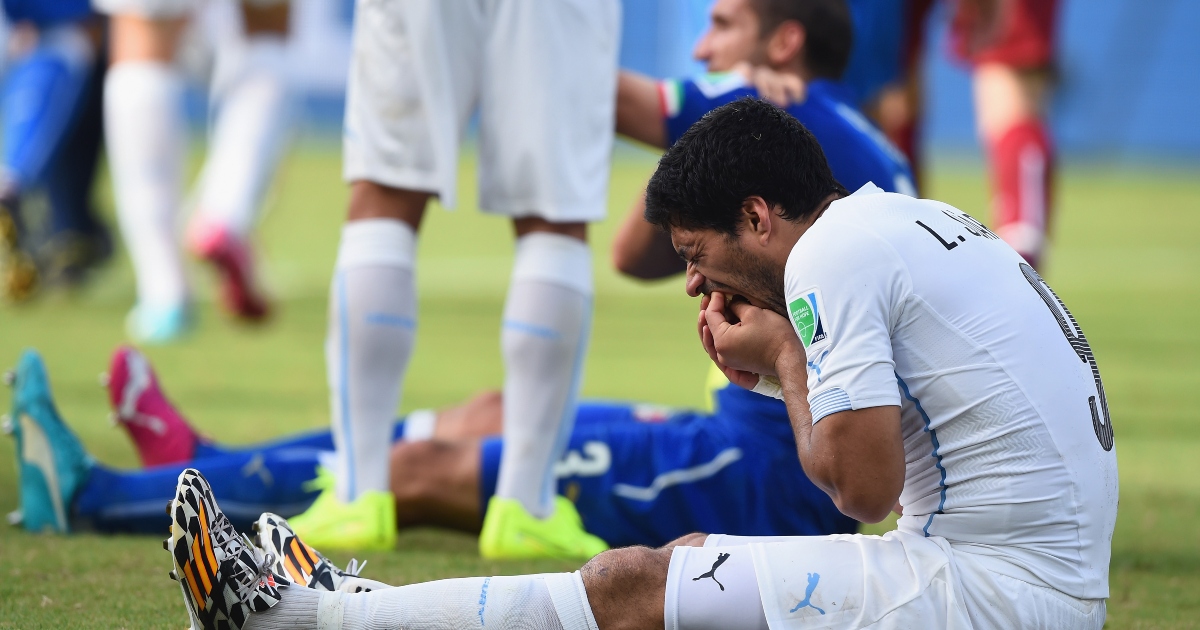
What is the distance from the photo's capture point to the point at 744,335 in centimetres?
177

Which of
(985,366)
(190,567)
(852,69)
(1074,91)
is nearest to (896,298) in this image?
(985,366)

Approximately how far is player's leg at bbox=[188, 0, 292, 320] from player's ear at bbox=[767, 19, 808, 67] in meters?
2.58

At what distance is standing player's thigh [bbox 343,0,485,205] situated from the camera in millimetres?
2686

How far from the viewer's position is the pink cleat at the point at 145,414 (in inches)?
121

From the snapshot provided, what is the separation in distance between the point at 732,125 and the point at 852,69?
9.62 ft

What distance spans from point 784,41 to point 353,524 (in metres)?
1.40

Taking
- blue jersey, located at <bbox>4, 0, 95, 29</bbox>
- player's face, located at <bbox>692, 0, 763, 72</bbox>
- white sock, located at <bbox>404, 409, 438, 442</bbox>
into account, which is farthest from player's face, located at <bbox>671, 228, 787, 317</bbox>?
blue jersey, located at <bbox>4, 0, 95, 29</bbox>

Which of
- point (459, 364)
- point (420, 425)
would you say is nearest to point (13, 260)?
point (459, 364)

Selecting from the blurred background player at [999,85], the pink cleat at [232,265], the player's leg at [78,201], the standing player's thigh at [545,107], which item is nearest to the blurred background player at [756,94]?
the standing player's thigh at [545,107]

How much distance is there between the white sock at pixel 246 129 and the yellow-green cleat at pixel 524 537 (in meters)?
2.65

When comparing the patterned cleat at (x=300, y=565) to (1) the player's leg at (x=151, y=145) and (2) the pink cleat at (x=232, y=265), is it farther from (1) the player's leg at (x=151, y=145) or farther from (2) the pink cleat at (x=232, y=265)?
(1) the player's leg at (x=151, y=145)

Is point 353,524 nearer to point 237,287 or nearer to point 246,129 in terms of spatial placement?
point 237,287

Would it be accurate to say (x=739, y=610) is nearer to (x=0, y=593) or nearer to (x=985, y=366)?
(x=985, y=366)

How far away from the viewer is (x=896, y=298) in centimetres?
164
